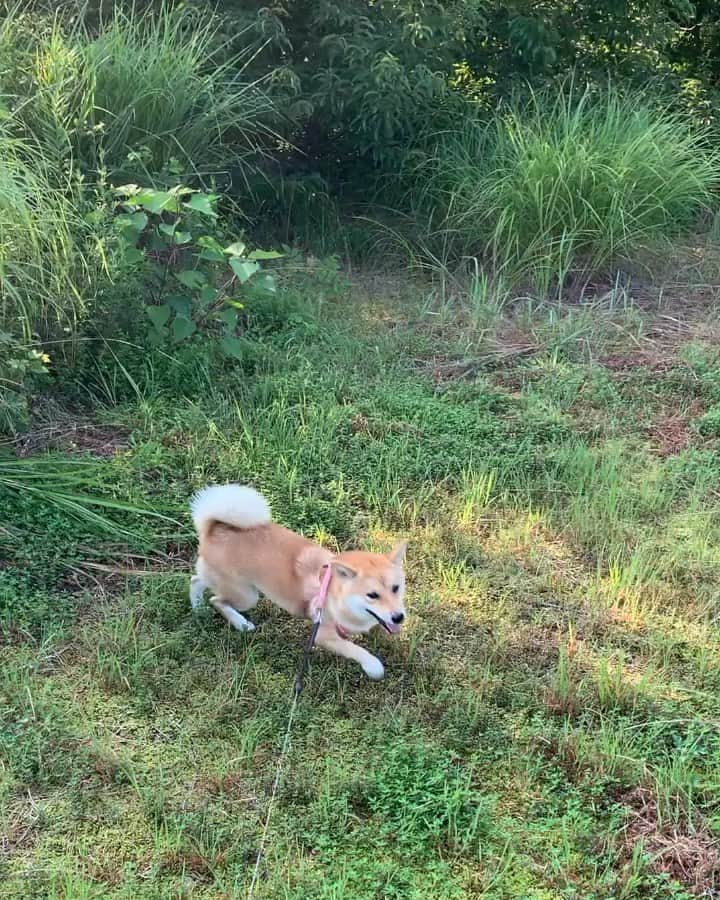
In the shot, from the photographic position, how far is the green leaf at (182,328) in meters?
4.38

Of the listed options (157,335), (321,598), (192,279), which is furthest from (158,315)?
(321,598)

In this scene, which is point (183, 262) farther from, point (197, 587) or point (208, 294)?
point (197, 587)

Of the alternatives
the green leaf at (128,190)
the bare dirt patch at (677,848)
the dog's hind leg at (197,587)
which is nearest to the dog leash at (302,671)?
the dog's hind leg at (197,587)

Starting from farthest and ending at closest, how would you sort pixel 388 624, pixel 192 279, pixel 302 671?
pixel 192 279, pixel 302 671, pixel 388 624

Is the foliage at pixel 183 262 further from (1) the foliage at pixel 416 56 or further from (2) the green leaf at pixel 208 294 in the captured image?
(1) the foliage at pixel 416 56

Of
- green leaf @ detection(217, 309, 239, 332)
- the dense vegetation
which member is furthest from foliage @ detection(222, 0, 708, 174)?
green leaf @ detection(217, 309, 239, 332)

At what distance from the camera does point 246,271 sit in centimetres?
416

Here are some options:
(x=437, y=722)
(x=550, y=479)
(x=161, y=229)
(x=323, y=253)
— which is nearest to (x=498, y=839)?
(x=437, y=722)

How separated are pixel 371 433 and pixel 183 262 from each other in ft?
4.99

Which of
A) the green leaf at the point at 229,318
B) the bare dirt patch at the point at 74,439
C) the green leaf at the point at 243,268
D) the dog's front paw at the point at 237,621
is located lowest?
the bare dirt patch at the point at 74,439

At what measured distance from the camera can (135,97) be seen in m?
4.66

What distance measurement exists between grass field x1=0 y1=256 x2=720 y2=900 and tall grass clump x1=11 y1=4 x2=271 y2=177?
3.61 ft

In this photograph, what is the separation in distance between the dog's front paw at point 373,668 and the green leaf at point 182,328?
86.2 inches

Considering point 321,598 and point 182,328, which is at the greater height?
point 321,598
